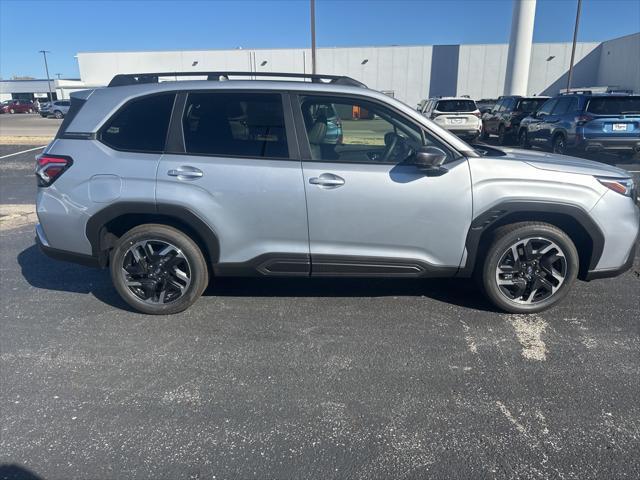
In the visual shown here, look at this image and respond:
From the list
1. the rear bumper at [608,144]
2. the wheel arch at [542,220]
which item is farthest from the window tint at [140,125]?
the rear bumper at [608,144]

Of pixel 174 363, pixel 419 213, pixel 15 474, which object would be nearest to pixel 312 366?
pixel 174 363

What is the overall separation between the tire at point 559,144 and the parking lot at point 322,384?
8618 millimetres

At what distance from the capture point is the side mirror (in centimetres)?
343

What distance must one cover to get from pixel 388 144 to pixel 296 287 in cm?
159

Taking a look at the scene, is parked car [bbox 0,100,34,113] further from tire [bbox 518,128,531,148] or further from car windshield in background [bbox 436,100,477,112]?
tire [bbox 518,128,531,148]

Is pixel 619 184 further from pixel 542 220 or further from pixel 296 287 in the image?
pixel 296 287

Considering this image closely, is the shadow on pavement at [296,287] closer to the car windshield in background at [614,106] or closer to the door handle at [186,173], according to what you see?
the door handle at [186,173]

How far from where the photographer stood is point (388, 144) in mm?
3857

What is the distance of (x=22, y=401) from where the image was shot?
2865 millimetres

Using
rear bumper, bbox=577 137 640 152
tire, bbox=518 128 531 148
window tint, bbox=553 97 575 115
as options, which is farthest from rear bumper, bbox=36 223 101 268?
tire, bbox=518 128 531 148

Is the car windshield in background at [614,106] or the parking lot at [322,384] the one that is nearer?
the parking lot at [322,384]

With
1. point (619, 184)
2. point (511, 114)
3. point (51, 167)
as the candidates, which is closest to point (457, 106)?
point (511, 114)

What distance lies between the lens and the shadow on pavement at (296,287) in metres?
4.32

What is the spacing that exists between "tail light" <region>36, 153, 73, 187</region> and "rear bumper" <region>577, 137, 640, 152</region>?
37.0 feet
